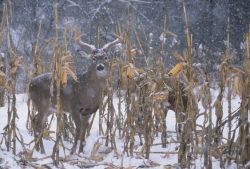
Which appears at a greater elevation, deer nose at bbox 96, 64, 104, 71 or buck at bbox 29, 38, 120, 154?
deer nose at bbox 96, 64, 104, 71

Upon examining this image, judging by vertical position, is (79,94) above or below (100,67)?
below

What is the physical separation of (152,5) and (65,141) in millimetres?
13190

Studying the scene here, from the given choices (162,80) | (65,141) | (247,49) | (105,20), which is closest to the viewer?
(247,49)

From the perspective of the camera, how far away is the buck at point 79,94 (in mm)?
6938

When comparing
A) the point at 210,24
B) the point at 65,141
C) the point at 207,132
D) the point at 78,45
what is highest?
the point at 210,24

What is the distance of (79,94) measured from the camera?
23.0 feet

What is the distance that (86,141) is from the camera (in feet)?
23.5

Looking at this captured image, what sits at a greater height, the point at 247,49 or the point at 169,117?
the point at 247,49

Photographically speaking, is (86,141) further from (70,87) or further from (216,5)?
(216,5)

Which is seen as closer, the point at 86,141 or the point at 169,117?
the point at 86,141

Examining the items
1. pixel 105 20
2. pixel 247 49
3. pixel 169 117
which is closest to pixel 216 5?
pixel 105 20

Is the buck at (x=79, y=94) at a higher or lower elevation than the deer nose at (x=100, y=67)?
lower

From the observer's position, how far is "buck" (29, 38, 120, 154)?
6.94 m

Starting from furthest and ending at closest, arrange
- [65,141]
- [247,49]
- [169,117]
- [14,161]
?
[169,117] → [65,141] → [247,49] → [14,161]
